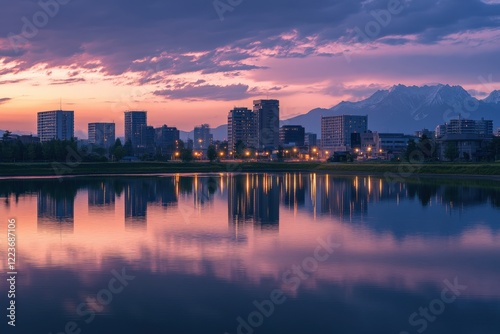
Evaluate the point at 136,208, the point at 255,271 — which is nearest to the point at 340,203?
the point at 136,208

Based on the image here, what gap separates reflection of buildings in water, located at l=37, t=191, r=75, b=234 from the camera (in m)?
27.2

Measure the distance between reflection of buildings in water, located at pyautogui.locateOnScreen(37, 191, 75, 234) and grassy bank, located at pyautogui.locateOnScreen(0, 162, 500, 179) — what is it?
147ft

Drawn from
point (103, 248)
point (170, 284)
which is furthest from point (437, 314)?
point (103, 248)

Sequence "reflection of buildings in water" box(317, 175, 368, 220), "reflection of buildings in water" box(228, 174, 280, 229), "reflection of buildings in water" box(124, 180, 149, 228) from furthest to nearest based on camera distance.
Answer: "reflection of buildings in water" box(317, 175, 368, 220)
"reflection of buildings in water" box(228, 174, 280, 229)
"reflection of buildings in water" box(124, 180, 149, 228)

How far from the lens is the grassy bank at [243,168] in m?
75.3

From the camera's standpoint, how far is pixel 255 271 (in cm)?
1775

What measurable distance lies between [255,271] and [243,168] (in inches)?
3649

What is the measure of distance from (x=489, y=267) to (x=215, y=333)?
10.8m

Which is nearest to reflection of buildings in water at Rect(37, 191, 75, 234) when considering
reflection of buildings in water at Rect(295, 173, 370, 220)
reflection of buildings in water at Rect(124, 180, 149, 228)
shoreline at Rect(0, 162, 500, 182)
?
reflection of buildings in water at Rect(124, 180, 149, 228)

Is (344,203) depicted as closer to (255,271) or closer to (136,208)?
(136,208)

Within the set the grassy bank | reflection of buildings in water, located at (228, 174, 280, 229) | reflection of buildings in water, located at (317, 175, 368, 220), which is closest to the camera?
→ reflection of buildings in water, located at (228, 174, 280, 229)

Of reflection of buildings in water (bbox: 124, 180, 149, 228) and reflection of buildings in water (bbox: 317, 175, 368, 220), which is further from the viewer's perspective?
reflection of buildings in water (bbox: 317, 175, 368, 220)

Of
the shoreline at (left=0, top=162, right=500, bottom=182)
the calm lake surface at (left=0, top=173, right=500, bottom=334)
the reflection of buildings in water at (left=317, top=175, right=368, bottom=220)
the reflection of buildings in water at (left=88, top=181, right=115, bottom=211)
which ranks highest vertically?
the shoreline at (left=0, top=162, right=500, bottom=182)

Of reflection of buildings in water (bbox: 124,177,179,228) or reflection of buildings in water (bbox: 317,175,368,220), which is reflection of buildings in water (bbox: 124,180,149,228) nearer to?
reflection of buildings in water (bbox: 124,177,179,228)
